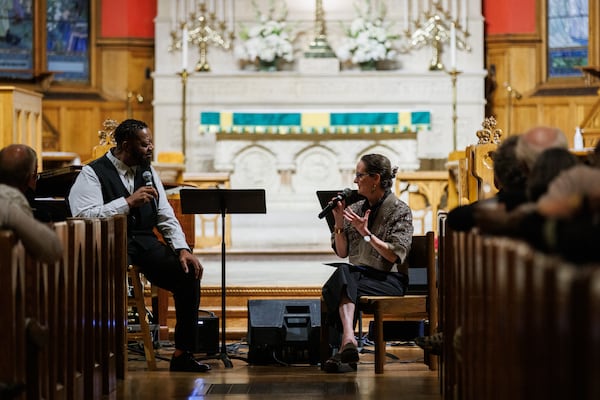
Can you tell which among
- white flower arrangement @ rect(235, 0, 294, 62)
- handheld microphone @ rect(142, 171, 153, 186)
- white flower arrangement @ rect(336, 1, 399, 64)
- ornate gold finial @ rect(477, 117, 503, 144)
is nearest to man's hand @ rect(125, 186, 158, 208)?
handheld microphone @ rect(142, 171, 153, 186)

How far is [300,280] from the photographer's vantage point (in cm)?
758

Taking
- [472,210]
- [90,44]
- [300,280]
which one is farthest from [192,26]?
[472,210]

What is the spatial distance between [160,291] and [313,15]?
20.9 ft

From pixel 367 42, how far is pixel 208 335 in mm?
6351

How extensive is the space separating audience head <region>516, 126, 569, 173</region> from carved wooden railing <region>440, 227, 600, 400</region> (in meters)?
0.31

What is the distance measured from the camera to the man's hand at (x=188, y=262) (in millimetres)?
5668

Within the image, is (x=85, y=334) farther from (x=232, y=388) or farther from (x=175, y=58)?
(x=175, y=58)

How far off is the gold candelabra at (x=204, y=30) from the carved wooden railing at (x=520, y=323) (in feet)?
26.3

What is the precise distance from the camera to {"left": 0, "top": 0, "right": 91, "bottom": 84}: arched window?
1240cm

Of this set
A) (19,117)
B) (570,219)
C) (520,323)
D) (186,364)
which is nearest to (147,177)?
(186,364)

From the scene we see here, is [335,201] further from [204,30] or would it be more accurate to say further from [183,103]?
[204,30]

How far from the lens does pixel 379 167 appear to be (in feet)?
19.0

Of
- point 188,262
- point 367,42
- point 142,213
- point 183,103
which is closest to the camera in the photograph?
point 188,262

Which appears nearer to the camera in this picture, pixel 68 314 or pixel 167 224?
pixel 68 314
